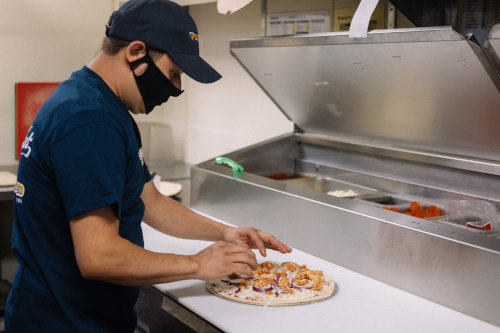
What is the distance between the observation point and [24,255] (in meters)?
1.31

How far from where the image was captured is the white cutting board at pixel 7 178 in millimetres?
2885

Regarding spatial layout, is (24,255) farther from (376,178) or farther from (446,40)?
(376,178)

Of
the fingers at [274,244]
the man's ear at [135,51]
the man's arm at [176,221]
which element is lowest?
the fingers at [274,244]

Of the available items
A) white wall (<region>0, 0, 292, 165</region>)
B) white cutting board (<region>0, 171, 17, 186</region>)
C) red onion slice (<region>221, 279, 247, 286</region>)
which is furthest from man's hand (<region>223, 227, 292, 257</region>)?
white cutting board (<region>0, 171, 17, 186</region>)

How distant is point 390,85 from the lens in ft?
6.25

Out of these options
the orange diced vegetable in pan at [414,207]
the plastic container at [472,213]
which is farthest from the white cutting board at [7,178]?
the plastic container at [472,213]

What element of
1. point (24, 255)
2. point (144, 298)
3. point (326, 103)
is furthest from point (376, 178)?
point (24, 255)

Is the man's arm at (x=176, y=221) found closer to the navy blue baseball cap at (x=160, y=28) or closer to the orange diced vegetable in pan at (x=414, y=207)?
the navy blue baseball cap at (x=160, y=28)

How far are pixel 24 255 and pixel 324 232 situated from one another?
36.5 inches

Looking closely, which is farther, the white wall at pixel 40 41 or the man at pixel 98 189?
the white wall at pixel 40 41

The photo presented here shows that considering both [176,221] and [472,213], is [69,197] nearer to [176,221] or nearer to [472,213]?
[176,221]

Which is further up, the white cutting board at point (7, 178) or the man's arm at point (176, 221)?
the man's arm at point (176, 221)

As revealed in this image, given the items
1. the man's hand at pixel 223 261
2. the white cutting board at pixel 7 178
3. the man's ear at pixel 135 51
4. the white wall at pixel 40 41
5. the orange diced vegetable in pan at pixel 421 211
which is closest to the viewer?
the man's ear at pixel 135 51

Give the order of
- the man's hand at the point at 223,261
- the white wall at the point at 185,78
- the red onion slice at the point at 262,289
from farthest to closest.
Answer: the white wall at the point at 185,78 → the red onion slice at the point at 262,289 → the man's hand at the point at 223,261
